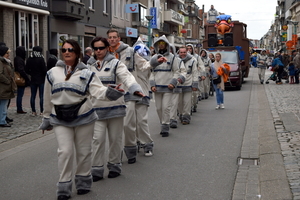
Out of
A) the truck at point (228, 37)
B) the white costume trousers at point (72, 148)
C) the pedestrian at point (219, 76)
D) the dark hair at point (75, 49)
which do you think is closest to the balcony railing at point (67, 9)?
the truck at point (228, 37)

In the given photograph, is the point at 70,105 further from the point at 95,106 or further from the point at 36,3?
the point at 36,3

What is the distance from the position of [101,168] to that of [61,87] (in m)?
1.44

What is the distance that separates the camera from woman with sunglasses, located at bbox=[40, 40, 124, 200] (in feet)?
18.4

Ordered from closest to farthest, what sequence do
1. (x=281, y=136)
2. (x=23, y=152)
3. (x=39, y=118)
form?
1. (x=23, y=152)
2. (x=281, y=136)
3. (x=39, y=118)

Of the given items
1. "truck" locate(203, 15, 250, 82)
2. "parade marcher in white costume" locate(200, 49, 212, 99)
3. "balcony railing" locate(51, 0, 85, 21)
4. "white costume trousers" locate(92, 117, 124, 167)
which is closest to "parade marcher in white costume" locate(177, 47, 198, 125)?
"white costume trousers" locate(92, 117, 124, 167)

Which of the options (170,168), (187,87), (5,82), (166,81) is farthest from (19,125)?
(170,168)

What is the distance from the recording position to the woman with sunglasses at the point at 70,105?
18.4 feet

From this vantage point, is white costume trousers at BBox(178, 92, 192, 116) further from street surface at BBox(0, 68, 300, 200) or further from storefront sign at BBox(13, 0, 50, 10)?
storefront sign at BBox(13, 0, 50, 10)

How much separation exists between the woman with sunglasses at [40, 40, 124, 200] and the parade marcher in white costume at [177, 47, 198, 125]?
658 cm

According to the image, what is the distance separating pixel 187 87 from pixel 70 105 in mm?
6999

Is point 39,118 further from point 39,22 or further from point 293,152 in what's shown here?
point 39,22

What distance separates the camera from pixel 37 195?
19.6 ft

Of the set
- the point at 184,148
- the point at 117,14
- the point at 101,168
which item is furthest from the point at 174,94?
the point at 117,14

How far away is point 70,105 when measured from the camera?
5625mm
